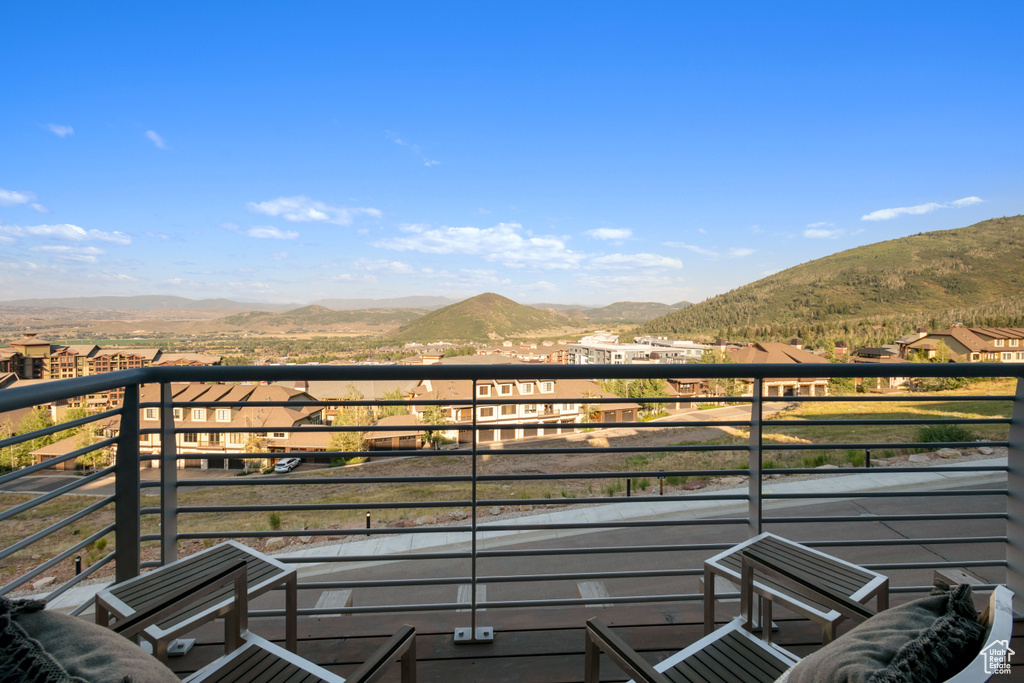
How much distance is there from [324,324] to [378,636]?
285 ft

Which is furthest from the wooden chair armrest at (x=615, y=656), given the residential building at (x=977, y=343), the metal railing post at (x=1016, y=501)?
the residential building at (x=977, y=343)

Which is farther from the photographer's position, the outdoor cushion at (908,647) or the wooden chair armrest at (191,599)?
the wooden chair armrest at (191,599)

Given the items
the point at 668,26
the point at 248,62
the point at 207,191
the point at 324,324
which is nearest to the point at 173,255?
the point at 207,191

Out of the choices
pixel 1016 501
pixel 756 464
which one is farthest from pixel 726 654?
pixel 1016 501

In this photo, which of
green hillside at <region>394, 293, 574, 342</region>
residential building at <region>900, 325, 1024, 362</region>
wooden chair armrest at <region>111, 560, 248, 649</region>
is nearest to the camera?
wooden chair armrest at <region>111, 560, 248, 649</region>

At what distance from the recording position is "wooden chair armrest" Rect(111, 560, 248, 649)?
135cm

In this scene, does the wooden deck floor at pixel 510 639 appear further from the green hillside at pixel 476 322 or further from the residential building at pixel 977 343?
the green hillside at pixel 476 322

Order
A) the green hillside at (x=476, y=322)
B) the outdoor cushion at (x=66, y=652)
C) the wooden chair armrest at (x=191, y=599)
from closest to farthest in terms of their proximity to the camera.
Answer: the outdoor cushion at (x=66, y=652) < the wooden chair armrest at (x=191, y=599) < the green hillside at (x=476, y=322)

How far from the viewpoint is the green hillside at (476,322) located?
79.0 m

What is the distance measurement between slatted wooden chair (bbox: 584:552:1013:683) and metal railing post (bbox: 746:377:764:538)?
2.01ft

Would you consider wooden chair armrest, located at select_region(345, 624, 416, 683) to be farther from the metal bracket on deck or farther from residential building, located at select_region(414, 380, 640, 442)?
the metal bracket on deck

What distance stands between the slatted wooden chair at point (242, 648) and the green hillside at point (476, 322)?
2924 inches

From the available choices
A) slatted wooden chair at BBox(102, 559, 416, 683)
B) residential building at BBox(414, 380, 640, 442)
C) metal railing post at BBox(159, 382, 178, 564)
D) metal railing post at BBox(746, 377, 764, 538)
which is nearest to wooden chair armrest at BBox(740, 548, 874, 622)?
metal railing post at BBox(746, 377, 764, 538)

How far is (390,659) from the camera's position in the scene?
47.3 inches
